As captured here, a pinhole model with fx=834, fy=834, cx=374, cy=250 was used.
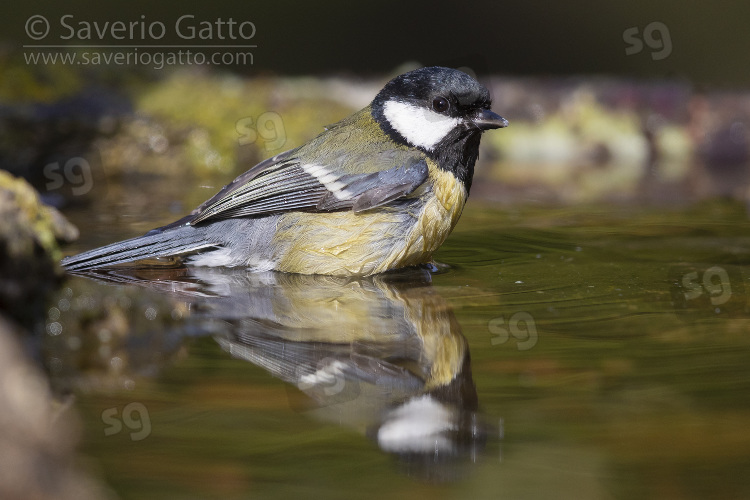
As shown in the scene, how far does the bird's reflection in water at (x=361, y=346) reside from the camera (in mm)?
1665

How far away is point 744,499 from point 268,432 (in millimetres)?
858

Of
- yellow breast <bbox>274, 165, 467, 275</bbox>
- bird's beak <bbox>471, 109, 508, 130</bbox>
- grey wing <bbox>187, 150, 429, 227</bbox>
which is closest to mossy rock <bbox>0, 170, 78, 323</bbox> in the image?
grey wing <bbox>187, 150, 429, 227</bbox>

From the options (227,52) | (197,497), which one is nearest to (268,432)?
(197,497)

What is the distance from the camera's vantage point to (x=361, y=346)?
7.32ft

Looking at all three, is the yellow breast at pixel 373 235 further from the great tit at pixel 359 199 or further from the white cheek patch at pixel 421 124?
the white cheek patch at pixel 421 124

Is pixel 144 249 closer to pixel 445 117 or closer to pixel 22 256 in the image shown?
pixel 22 256

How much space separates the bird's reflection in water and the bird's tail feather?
2.6 inches

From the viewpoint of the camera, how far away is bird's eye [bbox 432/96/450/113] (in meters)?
3.40

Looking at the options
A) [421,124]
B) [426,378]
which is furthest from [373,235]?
[426,378]

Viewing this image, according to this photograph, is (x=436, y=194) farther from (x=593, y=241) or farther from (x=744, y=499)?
(x=744, y=499)

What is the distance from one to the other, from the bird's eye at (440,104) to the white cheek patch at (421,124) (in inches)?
0.8

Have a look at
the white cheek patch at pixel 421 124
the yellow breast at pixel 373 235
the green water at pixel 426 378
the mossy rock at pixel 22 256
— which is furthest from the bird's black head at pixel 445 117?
the mossy rock at pixel 22 256

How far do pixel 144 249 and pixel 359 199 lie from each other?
2.85 feet

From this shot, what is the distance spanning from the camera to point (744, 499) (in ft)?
4.48
